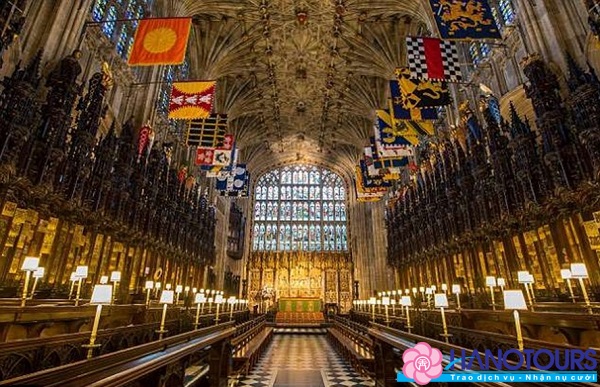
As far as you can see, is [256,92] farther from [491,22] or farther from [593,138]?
[593,138]

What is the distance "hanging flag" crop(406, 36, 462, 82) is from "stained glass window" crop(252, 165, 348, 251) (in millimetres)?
27190

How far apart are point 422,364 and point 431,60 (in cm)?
977

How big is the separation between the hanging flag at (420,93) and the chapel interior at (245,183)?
9 centimetres

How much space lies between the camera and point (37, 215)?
26.9 ft

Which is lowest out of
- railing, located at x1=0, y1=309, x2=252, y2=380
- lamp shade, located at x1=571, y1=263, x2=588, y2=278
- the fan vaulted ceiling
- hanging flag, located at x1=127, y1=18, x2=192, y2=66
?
railing, located at x1=0, y1=309, x2=252, y2=380

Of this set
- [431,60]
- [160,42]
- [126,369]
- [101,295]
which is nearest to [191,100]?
[160,42]

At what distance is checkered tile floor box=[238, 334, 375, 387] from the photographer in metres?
7.24

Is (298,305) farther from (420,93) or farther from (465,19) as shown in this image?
(465,19)

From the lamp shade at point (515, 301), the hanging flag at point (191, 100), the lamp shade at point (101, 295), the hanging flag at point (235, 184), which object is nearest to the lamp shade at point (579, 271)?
the lamp shade at point (515, 301)

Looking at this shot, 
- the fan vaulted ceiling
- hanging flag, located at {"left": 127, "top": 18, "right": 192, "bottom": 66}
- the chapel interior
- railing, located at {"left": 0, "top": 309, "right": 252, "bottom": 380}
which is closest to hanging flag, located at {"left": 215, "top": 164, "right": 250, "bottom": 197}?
the chapel interior

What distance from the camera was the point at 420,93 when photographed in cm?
1127

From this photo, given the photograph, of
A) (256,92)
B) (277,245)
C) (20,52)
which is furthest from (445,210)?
(277,245)

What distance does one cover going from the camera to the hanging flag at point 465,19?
8.07 meters

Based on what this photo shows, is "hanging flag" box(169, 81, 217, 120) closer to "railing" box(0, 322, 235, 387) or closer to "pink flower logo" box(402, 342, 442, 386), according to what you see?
"railing" box(0, 322, 235, 387)
